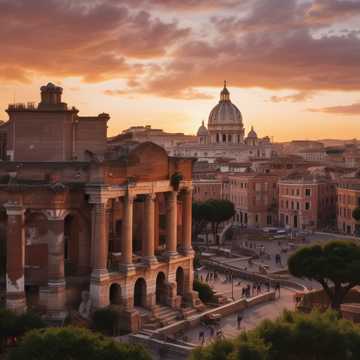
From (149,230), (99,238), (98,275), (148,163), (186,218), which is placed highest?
(148,163)

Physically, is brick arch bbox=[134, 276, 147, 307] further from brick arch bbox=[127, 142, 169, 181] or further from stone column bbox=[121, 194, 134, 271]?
brick arch bbox=[127, 142, 169, 181]

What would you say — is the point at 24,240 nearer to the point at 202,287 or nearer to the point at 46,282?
the point at 46,282

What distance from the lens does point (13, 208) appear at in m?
31.3

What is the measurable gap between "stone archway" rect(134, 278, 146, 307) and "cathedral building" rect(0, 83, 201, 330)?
49 millimetres

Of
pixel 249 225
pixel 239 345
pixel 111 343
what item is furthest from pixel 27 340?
pixel 249 225

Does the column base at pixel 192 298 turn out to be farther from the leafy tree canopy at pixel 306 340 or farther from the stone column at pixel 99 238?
the leafy tree canopy at pixel 306 340

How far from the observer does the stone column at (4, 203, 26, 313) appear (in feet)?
103

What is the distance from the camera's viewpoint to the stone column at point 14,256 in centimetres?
3128

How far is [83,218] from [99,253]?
210 centimetres

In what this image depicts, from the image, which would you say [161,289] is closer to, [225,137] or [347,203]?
[347,203]

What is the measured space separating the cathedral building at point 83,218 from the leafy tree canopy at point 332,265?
639 centimetres

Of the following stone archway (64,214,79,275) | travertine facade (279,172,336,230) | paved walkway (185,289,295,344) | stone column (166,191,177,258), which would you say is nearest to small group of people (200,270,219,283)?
paved walkway (185,289,295,344)

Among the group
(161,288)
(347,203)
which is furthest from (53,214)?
(347,203)

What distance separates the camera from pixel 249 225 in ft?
321
